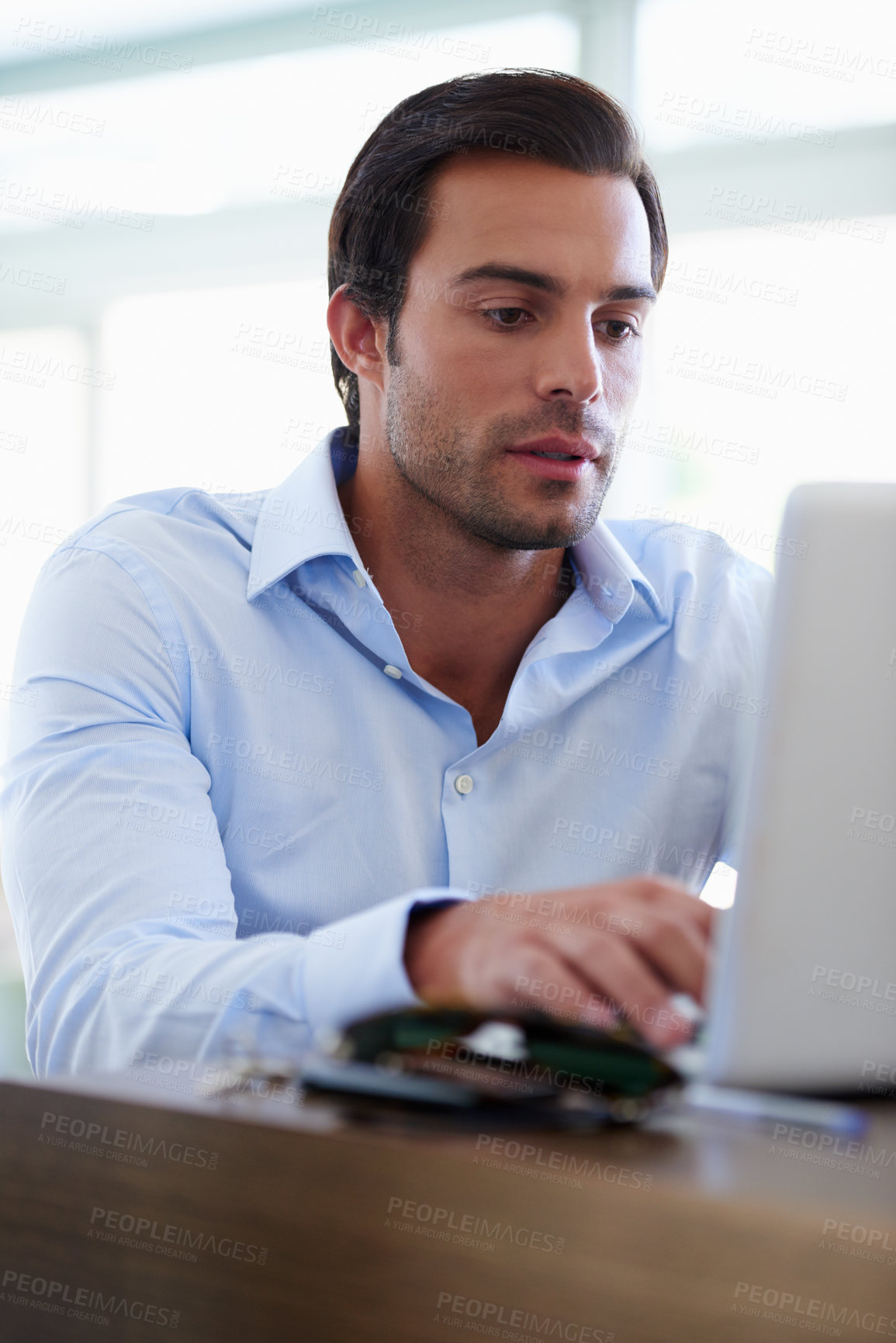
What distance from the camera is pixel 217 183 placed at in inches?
158

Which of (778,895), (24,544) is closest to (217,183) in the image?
(24,544)

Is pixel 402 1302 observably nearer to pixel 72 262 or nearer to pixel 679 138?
pixel 679 138

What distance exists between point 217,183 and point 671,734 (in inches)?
126

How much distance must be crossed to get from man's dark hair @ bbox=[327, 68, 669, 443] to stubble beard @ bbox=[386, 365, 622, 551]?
16 cm

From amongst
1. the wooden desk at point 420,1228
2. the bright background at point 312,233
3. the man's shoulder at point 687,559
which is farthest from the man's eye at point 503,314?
the bright background at point 312,233

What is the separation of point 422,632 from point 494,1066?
1.10 metres

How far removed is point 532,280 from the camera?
153cm

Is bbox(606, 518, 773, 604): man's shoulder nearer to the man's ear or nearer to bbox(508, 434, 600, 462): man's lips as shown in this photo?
bbox(508, 434, 600, 462): man's lips

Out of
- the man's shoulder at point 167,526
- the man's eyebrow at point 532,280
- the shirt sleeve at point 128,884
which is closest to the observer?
the shirt sleeve at point 128,884

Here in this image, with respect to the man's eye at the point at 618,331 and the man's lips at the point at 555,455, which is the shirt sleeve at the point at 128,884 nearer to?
the man's lips at the point at 555,455

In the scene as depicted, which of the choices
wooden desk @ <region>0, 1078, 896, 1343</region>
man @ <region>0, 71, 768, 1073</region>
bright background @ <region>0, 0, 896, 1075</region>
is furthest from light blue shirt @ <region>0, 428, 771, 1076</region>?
bright background @ <region>0, 0, 896, 1075</region>

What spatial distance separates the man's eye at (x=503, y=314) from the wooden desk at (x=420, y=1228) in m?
1.14

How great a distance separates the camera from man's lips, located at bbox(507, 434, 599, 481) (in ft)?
5.06

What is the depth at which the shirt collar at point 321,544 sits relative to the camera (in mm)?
1464
